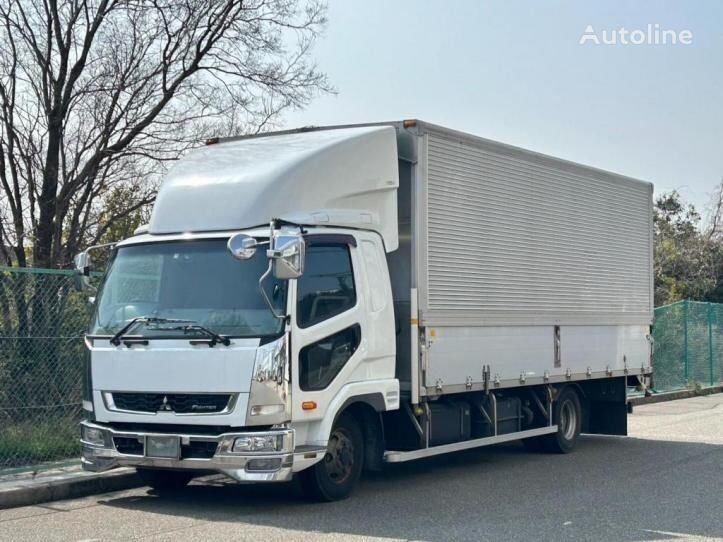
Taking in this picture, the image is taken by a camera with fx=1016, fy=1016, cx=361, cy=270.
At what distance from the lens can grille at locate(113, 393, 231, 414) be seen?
337 inches

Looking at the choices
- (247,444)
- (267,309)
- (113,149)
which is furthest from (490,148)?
(113,149)

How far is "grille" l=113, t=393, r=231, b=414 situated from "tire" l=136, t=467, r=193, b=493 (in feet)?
4.12

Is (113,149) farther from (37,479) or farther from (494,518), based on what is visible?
(494,518)

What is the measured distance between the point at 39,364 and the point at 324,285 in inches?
143

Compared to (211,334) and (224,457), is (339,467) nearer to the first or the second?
(224,457)

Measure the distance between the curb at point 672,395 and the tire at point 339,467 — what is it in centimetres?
1263

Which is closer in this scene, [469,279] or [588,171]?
[469,279]

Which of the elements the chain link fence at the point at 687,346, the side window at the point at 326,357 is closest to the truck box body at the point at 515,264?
the side window at the point at 326,357

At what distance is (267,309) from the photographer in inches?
340

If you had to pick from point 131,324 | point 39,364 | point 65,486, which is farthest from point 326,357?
point 39,364

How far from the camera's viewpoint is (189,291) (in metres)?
8.94

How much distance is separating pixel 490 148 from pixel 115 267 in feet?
14.8

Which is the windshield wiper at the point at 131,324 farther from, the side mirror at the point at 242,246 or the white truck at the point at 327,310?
the side mirror at the point at 242,246

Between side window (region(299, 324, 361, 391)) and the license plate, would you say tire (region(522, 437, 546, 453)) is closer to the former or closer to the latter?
side window (region(299, 324, 361, 391))
